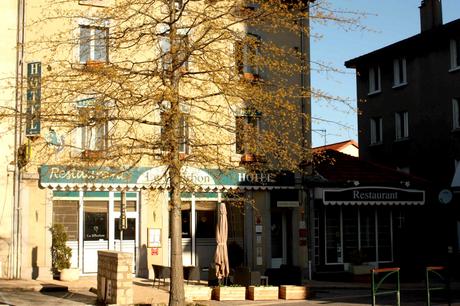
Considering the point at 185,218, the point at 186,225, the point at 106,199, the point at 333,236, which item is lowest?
the point at 333,236

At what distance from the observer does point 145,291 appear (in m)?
19.4

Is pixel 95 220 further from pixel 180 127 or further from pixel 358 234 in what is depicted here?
pixel 358 234

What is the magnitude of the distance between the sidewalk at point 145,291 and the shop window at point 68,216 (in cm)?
146

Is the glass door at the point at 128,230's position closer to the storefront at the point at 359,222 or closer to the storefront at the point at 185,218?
the storefront at the point at 185,218

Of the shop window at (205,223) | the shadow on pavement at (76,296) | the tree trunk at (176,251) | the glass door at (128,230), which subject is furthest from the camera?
the shop window at (205,223)

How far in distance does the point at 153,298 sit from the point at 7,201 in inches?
270

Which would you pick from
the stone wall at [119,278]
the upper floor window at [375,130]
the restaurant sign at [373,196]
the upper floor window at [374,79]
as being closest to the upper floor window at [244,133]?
the stone wall at [119,278]

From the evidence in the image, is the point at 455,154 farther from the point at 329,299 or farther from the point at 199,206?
the point at 329,299

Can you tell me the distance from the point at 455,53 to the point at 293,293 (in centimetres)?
1634

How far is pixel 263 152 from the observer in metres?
14.8

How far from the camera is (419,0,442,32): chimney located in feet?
109

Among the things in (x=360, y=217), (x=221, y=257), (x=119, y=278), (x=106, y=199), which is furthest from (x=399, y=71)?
(x=119, y=278)

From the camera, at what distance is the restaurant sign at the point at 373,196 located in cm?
2534

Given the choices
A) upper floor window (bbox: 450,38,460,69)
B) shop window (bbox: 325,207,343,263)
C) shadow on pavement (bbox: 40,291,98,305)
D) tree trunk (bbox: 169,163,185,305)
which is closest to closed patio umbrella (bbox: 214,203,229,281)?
shadow on pavement (bbox: 40,291,98,305)
